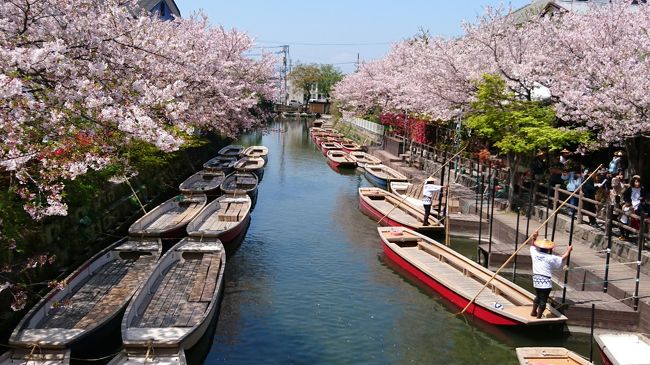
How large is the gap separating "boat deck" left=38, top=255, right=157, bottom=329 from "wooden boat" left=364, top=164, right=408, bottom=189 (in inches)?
686

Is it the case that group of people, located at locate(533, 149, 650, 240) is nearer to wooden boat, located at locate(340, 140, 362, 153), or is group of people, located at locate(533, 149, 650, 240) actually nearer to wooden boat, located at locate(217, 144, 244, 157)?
wooden boat, located at locate(217, 144, 244, 157)

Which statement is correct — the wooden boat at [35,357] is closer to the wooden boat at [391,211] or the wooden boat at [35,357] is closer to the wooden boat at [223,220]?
the wooden boat at [223,220]

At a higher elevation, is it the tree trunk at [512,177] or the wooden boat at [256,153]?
the tree trunk at [512,177]

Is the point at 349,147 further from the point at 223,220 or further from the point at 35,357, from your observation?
the point at 35,357

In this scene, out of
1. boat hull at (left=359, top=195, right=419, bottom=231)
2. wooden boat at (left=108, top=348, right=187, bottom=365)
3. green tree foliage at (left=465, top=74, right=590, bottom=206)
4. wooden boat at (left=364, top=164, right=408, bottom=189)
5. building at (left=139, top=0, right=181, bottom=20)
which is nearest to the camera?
wooden boat at (left=108, top=348, right=187, bottom=365)

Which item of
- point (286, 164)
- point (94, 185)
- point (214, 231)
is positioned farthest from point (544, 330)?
point (286, 164)

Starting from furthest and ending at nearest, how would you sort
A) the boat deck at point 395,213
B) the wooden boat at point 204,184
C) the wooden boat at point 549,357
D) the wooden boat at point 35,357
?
the wooden boat at point 204,184 → the boat deck at point 395,213 → the wooden boat at point 549,357 → the wooden boat at point 35,357

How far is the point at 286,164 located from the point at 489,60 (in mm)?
22652

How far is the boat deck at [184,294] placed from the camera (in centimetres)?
1148

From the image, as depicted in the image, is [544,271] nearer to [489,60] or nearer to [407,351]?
[407,351]

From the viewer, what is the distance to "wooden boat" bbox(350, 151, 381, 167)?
37.8m

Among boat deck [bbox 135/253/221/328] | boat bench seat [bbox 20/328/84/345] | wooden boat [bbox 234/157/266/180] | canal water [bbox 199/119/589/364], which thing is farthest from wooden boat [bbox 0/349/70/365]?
wooden boat [bbox 234/157/266/180]

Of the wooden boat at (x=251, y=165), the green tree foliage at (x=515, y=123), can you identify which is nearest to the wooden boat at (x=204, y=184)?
the wooden boat at (x=251, y=165)

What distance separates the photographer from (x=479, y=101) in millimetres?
20750
